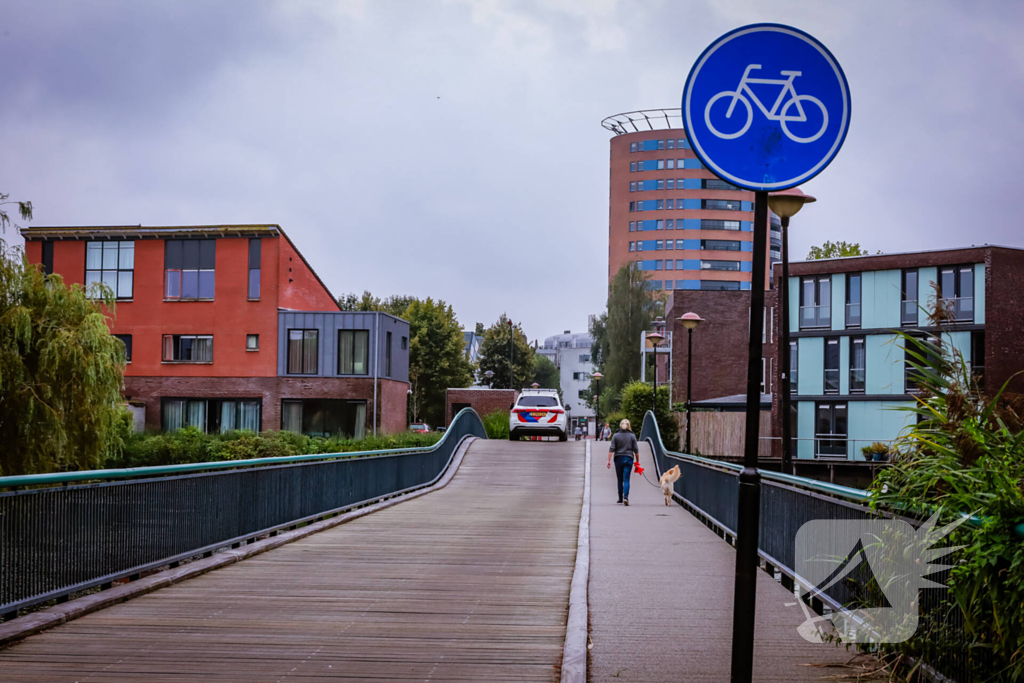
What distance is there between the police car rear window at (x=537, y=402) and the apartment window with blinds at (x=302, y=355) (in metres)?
11.9

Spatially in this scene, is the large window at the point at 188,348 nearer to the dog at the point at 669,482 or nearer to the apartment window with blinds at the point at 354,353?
the apartment window with blinds at the point at 354,353

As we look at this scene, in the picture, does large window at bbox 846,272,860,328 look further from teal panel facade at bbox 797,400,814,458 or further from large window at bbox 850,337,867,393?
teal panel facade at bbox 797,400,814,458

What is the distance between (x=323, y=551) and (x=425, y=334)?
60430 mm

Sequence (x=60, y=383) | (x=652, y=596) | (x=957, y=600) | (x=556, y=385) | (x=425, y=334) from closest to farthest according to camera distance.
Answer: (x=957, y=600)
(x=652, y=596)
(x=60, y=383)
(x=425, y=334)
(x=556, y=385)

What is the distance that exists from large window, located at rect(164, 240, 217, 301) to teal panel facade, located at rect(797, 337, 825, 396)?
28104 mm

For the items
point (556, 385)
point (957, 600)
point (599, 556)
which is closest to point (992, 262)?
point (599, 556)

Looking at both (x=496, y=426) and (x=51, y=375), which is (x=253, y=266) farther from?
(x=51, y=375)

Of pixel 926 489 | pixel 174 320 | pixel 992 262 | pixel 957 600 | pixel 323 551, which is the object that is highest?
pixel 992 262

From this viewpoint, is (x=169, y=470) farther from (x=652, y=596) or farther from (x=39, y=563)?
(x=652, y=596)

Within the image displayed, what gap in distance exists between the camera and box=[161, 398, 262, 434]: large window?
146ft

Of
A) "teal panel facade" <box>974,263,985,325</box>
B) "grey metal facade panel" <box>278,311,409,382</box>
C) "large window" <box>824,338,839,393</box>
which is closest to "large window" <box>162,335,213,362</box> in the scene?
"grey metal facade panel" <box>278,311,409,382</box>

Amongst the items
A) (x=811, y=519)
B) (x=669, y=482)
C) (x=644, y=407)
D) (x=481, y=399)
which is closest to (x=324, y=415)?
(x=644, y=407)

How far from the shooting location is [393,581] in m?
9.52

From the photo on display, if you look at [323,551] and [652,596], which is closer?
[652,596]
